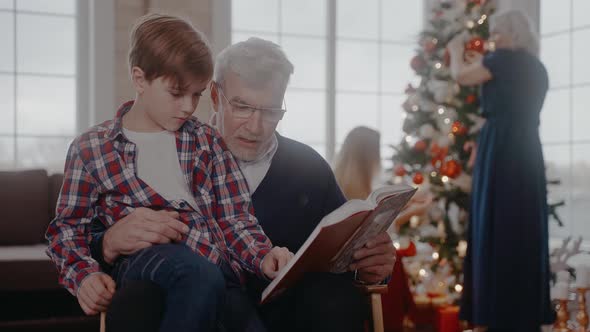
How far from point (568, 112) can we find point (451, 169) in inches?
38.4

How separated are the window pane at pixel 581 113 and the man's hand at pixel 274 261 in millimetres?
3277

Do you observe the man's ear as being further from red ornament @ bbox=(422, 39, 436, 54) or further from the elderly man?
red ornament @ bbox=(422, 39, 436, 54)

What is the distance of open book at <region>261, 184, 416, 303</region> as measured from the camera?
1317 mm

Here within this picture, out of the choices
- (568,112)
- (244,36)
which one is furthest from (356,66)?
(568,112)

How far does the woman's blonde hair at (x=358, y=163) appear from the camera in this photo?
3.08m

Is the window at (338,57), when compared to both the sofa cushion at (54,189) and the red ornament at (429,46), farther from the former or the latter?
the sofa cushion at (54,189)

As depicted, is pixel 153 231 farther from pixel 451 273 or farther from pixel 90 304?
pixel 451 273

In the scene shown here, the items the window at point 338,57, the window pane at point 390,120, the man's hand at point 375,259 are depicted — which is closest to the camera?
the man's hand at point 375,259

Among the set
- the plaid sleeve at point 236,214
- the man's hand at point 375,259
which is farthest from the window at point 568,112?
the plaid sleeve at point 236,214

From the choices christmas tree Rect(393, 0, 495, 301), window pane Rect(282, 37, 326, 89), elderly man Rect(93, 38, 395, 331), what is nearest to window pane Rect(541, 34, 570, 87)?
christmas tree Rect(393, 0, 495, 301)

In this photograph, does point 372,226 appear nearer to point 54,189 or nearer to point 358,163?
point 358,163

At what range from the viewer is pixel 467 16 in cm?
419

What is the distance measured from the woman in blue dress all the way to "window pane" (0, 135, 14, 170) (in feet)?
9.00

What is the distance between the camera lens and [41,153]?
4172 mm
